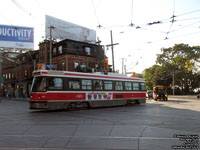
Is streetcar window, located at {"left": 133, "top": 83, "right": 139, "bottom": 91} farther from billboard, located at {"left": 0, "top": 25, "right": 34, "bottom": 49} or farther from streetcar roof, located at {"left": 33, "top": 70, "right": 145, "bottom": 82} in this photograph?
billboard, located at {"left": 0, "top": 25, "right": 34, "bottom": 49}

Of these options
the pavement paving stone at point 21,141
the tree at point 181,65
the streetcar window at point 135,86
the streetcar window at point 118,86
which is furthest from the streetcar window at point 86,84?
the tree at point 181,65

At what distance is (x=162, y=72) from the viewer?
209 feet

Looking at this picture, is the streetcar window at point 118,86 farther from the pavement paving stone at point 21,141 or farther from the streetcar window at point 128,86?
the pavement paving stone at point 21,141

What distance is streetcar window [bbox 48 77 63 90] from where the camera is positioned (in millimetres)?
14319

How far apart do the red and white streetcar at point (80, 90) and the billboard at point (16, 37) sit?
11298mm

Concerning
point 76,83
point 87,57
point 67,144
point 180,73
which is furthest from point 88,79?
point 180,73

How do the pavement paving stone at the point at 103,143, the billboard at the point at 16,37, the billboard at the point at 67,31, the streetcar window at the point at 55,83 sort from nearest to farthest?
the pavement paving stone at the point at 103,143, the streetcar window at the point at 55,83, the billboard at the point at 16,37, the billboard at the point at 67,31

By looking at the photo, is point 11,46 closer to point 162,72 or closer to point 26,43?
point 26,43

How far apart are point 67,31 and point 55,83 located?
2642 centimetres

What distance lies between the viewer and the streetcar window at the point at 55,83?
564 inches

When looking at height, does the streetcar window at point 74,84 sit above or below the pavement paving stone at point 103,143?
above

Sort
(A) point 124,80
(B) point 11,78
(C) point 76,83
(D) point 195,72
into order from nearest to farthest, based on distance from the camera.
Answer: (C) point 76,83 → (A) point 124,80 → (B) point 11,78 → (D) point 195,72

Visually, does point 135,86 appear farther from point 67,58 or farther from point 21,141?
point 67,58

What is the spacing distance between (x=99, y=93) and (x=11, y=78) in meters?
44.6
